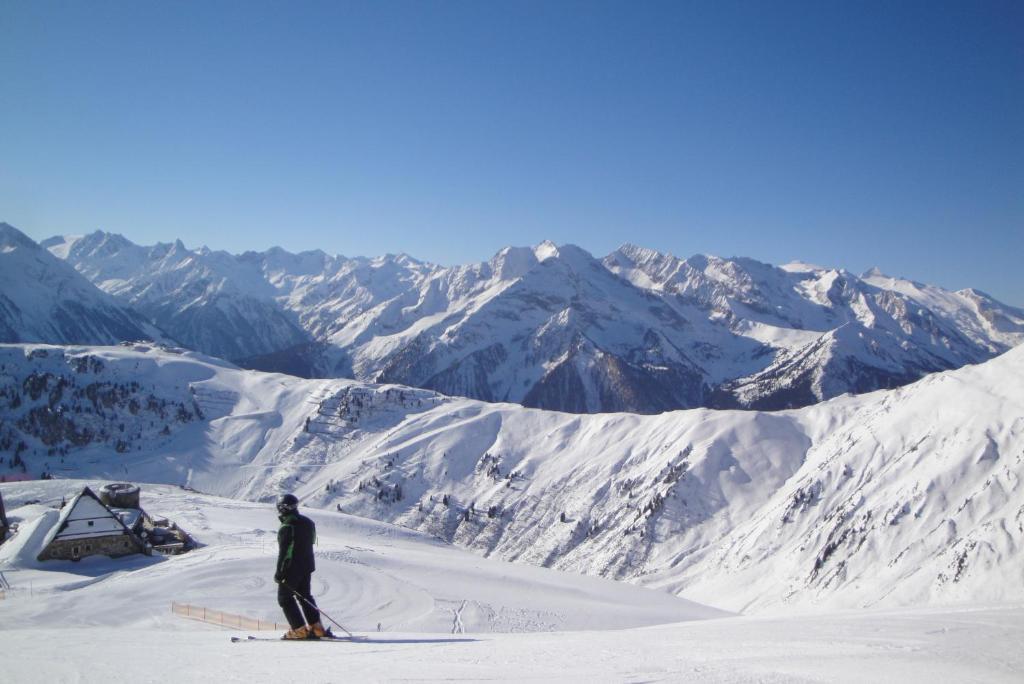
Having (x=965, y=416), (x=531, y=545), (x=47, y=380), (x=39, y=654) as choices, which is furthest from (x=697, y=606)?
(x=47, y=380)

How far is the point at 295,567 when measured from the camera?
12391mm

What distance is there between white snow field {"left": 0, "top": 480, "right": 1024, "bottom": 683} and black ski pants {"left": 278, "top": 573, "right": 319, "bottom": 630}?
2.39ft

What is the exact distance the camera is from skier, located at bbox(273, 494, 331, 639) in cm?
1218

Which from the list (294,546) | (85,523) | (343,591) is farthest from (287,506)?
(85,523)

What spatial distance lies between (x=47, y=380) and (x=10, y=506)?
10956cm

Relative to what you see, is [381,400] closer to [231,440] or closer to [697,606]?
[231,440]

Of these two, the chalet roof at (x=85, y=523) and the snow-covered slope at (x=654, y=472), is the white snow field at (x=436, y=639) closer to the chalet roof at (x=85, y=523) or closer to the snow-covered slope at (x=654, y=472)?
the chalet roof at (x=85, y=523)

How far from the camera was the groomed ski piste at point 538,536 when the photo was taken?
453 inches

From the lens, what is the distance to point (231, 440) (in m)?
156

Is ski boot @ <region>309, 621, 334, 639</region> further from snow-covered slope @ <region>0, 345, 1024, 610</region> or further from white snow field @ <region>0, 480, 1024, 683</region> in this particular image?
snow-covered slope @ <region>0, 345, 1024, 610</region>

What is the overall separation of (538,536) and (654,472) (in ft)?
85.4

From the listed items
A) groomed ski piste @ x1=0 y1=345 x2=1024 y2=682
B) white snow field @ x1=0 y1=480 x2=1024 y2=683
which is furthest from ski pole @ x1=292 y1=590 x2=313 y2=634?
groomed ski piste @ x1=0 y1=345 x2=1024 y2=682

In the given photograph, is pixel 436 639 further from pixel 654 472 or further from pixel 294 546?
pixel 654 472

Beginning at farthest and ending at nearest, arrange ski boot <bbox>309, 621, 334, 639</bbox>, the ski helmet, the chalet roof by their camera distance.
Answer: the chalet roof, ski boot <bbox>309, 621, 334, 639</bbox>, the ski helmet
